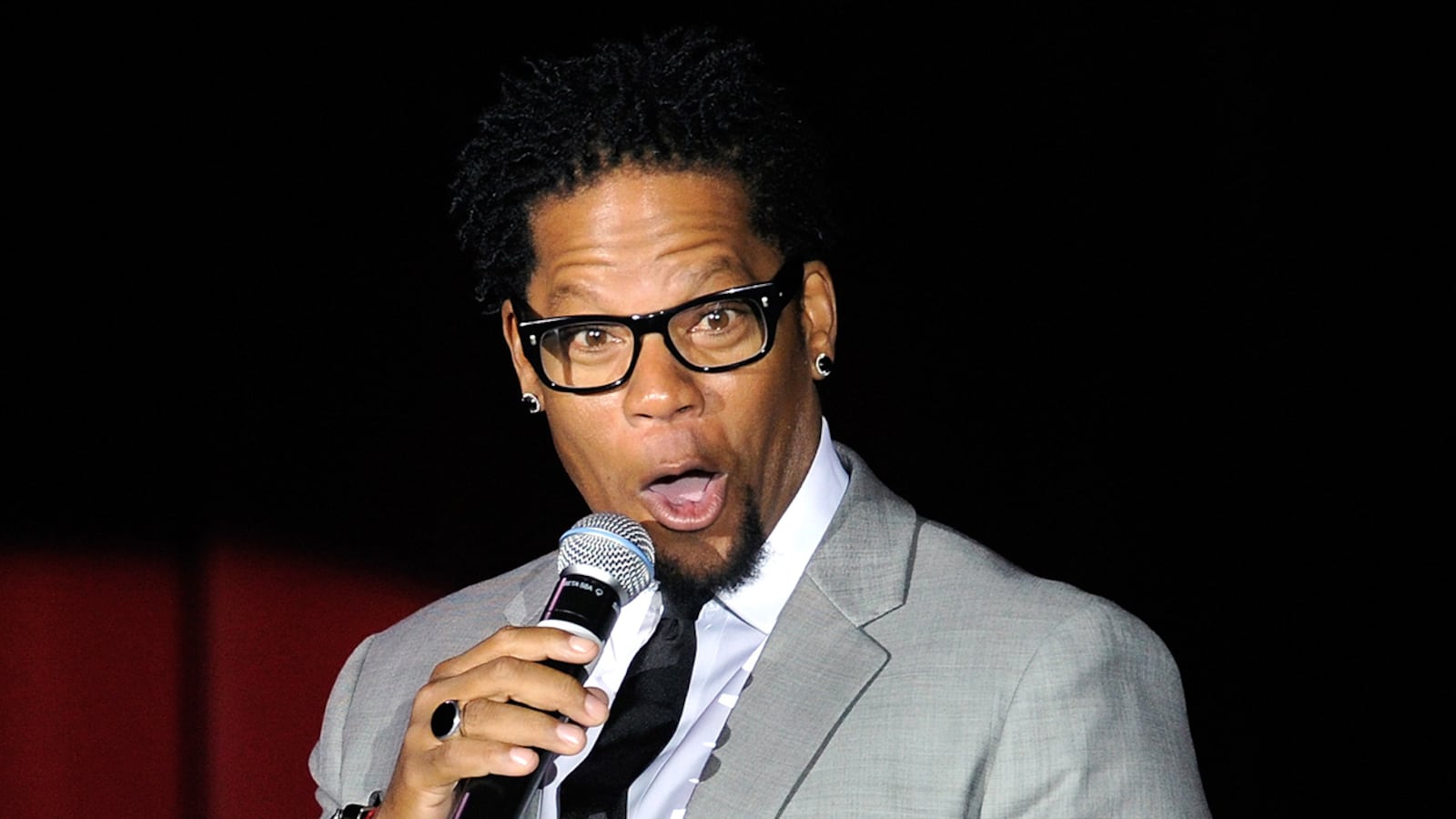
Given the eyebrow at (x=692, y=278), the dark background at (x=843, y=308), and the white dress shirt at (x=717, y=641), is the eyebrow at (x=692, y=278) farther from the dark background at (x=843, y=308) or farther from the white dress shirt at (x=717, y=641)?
the dark background at (x=843, y=308)

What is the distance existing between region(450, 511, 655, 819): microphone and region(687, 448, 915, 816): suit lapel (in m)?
0.33

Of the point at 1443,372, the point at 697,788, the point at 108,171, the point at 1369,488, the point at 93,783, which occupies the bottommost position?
the point at 93,783

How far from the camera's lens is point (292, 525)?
2906mm

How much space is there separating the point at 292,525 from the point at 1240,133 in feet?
6.14

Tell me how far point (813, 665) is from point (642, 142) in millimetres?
689

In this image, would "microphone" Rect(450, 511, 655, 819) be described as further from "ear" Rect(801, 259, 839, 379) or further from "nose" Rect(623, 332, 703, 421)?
"ear" Rect(801, 259, 839, 379)

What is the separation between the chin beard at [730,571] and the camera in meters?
1.90

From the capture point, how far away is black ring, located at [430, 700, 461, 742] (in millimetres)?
1501

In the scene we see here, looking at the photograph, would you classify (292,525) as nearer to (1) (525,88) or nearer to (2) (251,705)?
(2) (251,705)

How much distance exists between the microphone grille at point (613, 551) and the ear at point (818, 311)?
0.52 metres

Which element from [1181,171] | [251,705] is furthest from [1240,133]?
[251,705]

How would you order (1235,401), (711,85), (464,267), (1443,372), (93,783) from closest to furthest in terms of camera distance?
(711,85) < (1443,372) < (1235,401) < (93,783) < (464,267)

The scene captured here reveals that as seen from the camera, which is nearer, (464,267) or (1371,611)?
(1371,611)

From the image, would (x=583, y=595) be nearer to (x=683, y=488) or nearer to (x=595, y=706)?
(x=595, y=706)
